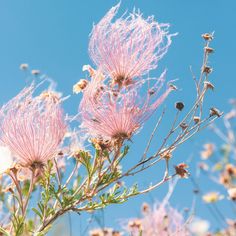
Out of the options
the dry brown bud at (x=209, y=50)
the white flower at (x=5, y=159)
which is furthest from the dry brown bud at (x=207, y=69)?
the white flower at (x=5, y=159)

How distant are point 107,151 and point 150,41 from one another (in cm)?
75

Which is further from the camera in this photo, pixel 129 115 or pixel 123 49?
pixel 123 49

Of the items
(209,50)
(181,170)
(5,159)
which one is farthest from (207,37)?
(5,159)

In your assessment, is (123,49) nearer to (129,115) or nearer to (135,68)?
(135,68)

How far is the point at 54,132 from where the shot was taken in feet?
7.66

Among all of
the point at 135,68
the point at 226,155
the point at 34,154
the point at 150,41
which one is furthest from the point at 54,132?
the point at 226,155

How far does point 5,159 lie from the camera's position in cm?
233

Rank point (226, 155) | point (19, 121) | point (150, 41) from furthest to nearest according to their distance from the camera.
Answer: point (226, 155) < point (150, 41) < point (19, 121)

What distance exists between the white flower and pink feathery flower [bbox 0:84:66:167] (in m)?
0.02

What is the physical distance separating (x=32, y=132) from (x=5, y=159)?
0.60 ft

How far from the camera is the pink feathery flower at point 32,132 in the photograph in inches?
91.6

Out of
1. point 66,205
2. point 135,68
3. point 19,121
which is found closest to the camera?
point 66,205

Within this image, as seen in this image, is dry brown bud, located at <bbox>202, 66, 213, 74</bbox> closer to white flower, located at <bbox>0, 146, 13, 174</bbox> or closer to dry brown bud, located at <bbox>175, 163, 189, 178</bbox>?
dry brown bud, located at <bbox>175, 163, 189, 178</bbox>

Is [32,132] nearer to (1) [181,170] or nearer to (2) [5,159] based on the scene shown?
(2) [5,159]
